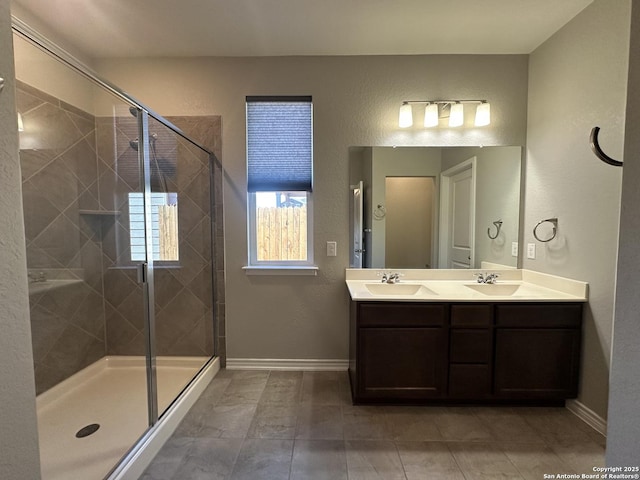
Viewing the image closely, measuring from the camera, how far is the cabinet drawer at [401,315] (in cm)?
196

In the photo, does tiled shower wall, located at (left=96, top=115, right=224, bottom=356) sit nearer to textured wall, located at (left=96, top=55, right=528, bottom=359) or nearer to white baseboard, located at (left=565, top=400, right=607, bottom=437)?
textured wall, located at (left=96, top=55, right=528, bottom=359)

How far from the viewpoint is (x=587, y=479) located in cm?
148

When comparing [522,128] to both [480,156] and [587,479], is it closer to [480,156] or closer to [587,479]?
[480,156]

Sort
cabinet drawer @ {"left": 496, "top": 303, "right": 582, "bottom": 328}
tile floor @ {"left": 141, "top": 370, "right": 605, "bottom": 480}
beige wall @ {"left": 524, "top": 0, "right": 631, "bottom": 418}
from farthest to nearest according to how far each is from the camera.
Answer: cabinet drawer @ {"left": 496, "top": 303, "right": 582, "bottom": 328}, beige wall @ {"left": 524, "top": 0, "right": 631, "bottom": 418}, tile floor @ {"left": 141, "top": 370, "right": 605, "bottom": 480}

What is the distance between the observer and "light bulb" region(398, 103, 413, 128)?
7.70ft

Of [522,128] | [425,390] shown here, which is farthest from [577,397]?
[522,128]

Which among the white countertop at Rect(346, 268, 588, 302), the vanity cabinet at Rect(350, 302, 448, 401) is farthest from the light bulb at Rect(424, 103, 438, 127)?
the vanity cabinet at Rect(350, 302, 448, 401)

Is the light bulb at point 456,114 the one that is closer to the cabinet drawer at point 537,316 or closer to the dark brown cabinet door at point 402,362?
the cabinet drawer at point 537,316

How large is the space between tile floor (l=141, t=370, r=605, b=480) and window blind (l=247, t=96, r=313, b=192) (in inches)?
67.3

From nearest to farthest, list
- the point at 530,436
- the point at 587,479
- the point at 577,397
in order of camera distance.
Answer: the point at 587,479, the point at 530,436, the point at 577,397

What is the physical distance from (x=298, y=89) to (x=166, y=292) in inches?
80.7

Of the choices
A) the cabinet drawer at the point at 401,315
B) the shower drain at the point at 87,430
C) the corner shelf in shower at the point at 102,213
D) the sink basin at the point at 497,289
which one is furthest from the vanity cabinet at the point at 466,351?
the corner shelf in shower at the point at 102,213

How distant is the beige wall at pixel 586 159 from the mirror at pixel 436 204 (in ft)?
0.78

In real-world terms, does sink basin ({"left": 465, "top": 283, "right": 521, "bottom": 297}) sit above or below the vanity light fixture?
below
